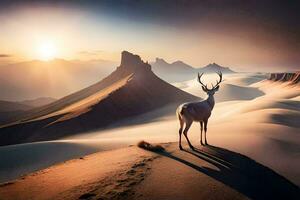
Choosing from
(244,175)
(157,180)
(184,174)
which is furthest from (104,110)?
(157,180)

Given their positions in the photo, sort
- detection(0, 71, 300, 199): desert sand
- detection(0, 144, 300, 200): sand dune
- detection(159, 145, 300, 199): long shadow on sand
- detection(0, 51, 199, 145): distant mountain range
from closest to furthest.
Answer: detection(0, 144, 300, 200): sand dune
detection(0, 71, 300, 199): desert sand
detection(159, 145, 300, 199): long shadow on sand
detection(0, 51, 199, 145): distant mountain range

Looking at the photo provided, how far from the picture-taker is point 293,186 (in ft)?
34.9

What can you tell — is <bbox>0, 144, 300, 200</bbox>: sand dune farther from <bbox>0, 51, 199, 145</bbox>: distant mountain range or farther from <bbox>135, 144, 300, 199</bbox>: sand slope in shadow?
<bbox>0, 51, 199, 145</bbox>: distant mountain range

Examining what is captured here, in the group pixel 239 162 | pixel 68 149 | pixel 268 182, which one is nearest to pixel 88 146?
pixel 68 149

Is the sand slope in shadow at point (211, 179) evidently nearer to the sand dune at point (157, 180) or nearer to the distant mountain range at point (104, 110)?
the sand dune at point (157, 180)

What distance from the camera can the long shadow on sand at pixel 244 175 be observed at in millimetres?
9555

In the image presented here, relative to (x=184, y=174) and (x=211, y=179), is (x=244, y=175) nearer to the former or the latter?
(x=211, y=179)

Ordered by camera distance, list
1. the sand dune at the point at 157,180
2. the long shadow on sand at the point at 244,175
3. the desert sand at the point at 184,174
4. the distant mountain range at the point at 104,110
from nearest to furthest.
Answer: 1. the sand dune at the point at 157,180
2. the desert sand at the point at 184,174
3. the long shadow on sand at the point at 244,175
4. the distant mountain range at the point at 104,110

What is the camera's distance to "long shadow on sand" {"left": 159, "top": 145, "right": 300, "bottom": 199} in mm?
9555

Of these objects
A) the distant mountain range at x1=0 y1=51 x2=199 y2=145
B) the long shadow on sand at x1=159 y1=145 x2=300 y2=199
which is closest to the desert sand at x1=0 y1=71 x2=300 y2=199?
the long shadow on sand at x1=159 y1=145 x2=300 y2=199

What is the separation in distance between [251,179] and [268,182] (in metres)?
0.66

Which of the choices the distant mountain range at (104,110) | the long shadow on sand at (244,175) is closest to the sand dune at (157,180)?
the long shadow on sand at (244,175)

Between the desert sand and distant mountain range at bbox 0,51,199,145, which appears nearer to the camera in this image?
the desert sand

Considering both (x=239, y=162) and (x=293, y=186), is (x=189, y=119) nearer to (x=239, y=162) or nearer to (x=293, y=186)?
(x=239, y=162)
